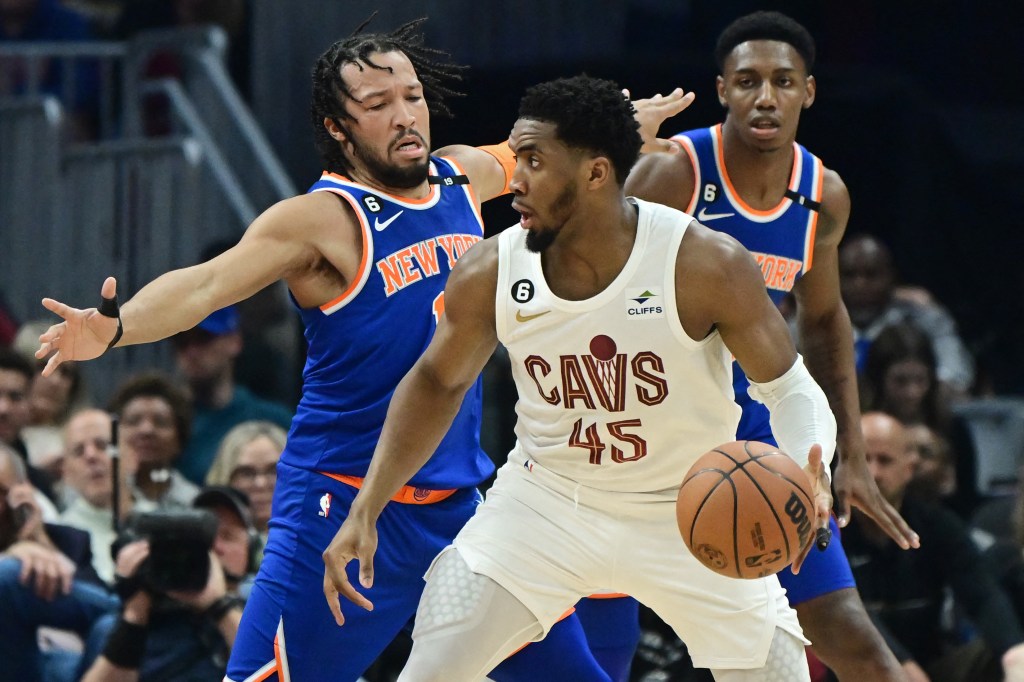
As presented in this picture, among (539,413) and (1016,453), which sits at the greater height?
(539,413)

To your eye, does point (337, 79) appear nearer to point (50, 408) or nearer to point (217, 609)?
point (217, 609)

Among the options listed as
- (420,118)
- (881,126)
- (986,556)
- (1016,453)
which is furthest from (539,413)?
(881,126)

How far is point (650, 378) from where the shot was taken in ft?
14.6

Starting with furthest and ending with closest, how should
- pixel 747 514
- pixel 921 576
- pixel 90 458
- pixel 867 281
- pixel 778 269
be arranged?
1. pixel 867 281
2. pixel 90 458
3. pixel 921 576
4. pixel 778 269
5. pixel 747 514

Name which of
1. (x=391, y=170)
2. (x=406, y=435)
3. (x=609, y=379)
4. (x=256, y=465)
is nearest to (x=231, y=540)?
(x=256, y=465)

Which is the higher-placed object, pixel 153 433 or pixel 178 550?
pixel 153 433

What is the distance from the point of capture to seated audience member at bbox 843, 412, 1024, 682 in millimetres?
6772

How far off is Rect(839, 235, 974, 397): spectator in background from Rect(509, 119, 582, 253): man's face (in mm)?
4922

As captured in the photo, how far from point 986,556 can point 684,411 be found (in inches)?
113

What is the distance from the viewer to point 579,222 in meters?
4.52

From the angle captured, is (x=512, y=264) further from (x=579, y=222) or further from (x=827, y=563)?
(x=827, y=563)

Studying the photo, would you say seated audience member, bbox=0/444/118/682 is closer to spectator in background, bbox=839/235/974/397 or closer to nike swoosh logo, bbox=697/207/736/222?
nike swoosh logo, bbox=697/207/736/222

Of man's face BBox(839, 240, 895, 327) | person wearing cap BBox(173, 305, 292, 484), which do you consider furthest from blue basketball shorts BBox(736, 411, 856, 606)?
man's face BBox(839, 240, 895, 327)

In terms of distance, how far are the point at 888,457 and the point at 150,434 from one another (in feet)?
10.5
